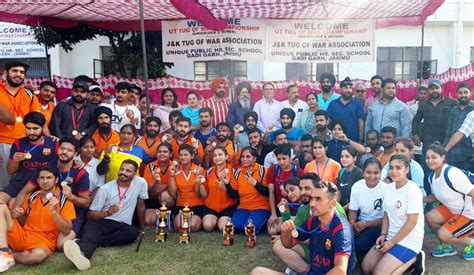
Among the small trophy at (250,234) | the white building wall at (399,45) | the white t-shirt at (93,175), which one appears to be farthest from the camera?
the white building wall at (399,45)

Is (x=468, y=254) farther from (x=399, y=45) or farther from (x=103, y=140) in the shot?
(x=399, y=45)

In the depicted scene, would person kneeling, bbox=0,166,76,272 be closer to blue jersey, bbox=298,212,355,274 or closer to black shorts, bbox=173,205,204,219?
black shorts, bbox=173,205,204,219

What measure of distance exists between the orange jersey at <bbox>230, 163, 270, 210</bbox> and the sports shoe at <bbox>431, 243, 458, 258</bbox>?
204 centimetres

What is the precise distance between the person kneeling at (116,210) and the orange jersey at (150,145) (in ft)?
2.76

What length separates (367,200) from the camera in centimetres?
491

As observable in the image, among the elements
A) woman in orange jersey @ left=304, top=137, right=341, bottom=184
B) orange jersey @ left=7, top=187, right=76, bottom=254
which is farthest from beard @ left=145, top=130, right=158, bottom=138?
woman in orange jersey @ left=304, top=137, right=341, bottom=184

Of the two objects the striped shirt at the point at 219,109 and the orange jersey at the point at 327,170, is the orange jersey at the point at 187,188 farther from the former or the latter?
the striped shirt at the point at 219,109

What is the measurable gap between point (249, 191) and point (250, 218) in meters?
0.35

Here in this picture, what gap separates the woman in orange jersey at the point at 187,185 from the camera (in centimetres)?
609

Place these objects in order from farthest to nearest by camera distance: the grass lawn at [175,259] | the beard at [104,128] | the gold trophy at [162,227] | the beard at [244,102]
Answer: the beard at [244,102]
the beard at [104,128]
the gold trophy at [162,227]
the grass lawn at [175,259]

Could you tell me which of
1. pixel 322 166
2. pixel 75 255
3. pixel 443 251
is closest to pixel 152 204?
pixel 75 255

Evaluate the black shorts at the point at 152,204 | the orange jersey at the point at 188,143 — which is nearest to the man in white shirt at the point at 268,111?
the orange jersey at the point at 188,143

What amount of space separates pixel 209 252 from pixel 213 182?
1.09 m

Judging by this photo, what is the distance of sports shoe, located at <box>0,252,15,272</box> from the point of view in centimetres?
469
